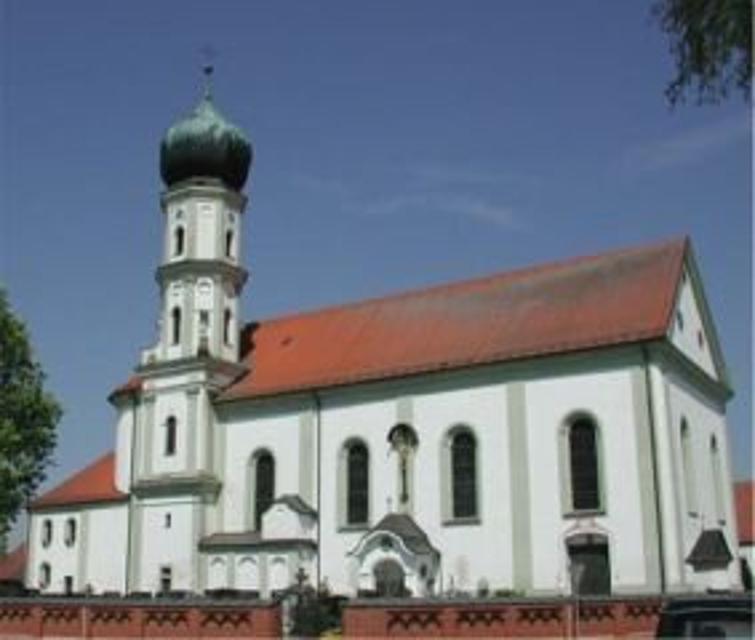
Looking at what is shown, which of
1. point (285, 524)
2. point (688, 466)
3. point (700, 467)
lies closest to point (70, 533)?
point (285, 524)

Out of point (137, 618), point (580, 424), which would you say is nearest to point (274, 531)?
point (580, 424)

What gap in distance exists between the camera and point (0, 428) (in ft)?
107

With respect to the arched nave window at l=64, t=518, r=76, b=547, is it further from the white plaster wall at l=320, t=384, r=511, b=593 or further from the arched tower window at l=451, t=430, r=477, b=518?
the arched tower window at l=451, t=430, r=477, b=518

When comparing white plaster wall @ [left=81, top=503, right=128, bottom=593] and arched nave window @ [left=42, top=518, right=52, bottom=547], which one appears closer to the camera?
white plaster wall @ [left=81, top=503, right=128, bottom=593]

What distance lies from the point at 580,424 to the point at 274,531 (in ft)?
35.6

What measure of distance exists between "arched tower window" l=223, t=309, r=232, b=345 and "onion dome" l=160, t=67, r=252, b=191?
16.3 ft

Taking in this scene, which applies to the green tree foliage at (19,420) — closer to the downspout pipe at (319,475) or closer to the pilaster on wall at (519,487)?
the downspout pipe at (319,475)

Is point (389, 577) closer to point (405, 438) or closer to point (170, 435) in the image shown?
point (405, 438)

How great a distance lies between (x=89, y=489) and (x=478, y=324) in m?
16.8

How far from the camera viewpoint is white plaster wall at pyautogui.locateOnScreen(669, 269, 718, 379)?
1322 inches

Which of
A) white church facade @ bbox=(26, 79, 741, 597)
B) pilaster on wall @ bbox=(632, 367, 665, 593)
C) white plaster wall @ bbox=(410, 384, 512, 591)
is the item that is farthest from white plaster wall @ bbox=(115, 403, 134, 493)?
pilaster on wall @ bbox=(632, 367, 665, 593)

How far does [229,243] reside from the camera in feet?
138

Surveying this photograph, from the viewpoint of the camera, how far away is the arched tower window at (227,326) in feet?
135

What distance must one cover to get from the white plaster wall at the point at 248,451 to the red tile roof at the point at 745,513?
22210 mm
